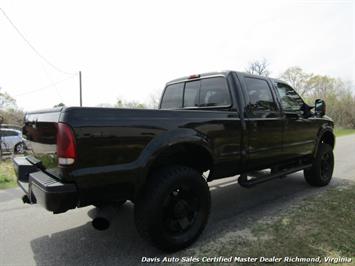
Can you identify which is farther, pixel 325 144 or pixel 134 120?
pixel 325 144

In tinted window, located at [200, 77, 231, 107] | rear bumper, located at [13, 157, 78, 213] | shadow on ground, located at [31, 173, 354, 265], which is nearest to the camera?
rear bumper, located at [13, 157, 78, 213]

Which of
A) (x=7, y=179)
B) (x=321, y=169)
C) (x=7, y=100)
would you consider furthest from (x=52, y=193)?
(x=7, y=100)

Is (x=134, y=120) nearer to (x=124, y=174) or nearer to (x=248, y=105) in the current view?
(x=124, y=174)

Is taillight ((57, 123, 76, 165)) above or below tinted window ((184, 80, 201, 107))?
below

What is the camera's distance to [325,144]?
5801 mm

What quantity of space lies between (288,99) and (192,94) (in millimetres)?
1767

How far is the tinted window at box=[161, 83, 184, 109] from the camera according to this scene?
4750mm

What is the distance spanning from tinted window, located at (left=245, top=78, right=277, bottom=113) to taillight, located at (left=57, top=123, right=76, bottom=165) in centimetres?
253

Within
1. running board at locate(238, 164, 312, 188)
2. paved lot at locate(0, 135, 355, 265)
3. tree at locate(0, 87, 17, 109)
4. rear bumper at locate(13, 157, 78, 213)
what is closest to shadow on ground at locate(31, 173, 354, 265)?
paved lot at locate(0, 135, 355, 265)

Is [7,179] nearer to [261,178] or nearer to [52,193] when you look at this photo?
[52,193]

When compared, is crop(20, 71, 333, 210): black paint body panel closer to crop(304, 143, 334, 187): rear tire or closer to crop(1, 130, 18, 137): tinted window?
crop(304, 143, 334, 187): rear tire

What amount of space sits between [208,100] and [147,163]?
179 centimetres

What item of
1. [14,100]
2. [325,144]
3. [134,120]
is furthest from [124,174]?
[14,100]

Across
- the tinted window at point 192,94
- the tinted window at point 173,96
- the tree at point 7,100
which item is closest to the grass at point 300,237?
the tinted window at point 192,94
